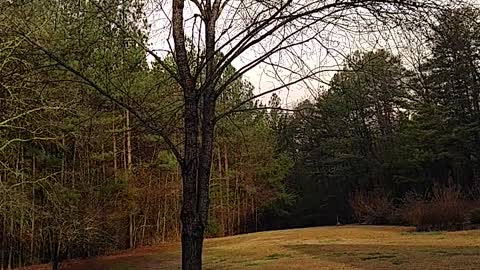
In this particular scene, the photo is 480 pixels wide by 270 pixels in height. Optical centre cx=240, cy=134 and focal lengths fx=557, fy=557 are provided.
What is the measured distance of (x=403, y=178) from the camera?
31.4 m

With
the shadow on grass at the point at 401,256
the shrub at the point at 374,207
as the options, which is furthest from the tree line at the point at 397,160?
the shadow on grass at the point at 401,256

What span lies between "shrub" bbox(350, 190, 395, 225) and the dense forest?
0.31 ft

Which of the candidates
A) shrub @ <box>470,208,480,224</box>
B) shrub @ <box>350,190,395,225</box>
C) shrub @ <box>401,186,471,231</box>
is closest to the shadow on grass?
shrub @ <box>401,186,471,231</box>

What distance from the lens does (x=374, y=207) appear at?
29.0 meters

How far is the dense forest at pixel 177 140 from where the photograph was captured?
3.50 m

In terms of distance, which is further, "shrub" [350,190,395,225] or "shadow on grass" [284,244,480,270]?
"shrub" [350,190,395,225]

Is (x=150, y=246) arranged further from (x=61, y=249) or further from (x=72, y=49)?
(x=72, y=49)

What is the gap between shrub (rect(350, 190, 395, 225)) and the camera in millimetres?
27969

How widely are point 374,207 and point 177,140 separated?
85.9 feet

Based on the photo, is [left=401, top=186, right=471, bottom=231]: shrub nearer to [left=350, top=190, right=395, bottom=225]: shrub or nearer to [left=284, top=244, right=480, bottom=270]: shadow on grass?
[left=350, top=190, right=395, bottom=225]: shrub

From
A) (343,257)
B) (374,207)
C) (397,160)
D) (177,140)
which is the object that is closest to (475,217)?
(374,207)

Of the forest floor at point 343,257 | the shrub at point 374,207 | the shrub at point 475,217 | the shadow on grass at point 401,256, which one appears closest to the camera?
the shadow on grass at point 401,256

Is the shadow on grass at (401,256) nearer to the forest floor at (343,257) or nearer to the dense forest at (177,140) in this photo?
the forest floor at (343,257)

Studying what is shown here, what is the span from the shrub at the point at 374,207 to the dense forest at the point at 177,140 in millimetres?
96
